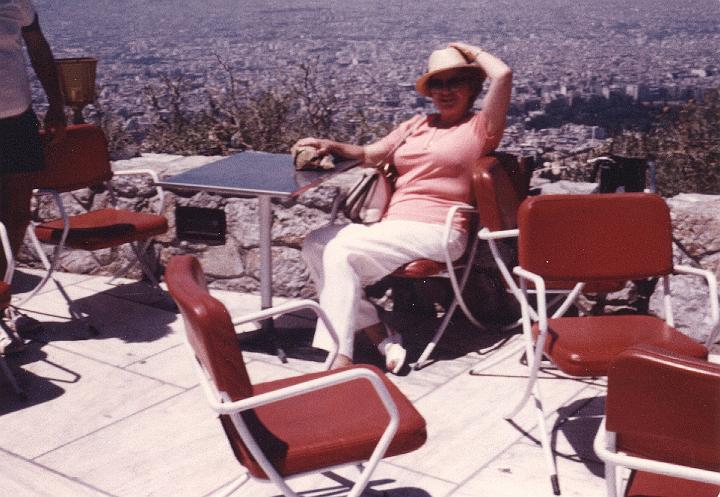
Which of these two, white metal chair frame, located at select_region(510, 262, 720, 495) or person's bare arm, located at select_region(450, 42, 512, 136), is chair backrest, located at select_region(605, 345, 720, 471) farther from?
person's bare arm, located at select_region(450, 42, 512, 136)

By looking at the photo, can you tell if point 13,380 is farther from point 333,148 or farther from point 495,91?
point 495,91

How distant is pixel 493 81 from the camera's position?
3.68 metres

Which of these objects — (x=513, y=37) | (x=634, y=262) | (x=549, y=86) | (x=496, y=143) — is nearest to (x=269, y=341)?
(x=496, y=143)

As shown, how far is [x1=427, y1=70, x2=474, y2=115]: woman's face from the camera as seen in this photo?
12.7 feet

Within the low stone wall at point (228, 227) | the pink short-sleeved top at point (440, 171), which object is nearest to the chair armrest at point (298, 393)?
the pink short-sleeved top at point (440, 171)

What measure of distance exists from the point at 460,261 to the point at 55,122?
2.18 m

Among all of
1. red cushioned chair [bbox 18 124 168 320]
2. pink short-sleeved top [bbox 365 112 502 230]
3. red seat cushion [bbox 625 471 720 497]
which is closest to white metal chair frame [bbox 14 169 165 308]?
Result: red cushioned chair [bbox 18 124 168 320]

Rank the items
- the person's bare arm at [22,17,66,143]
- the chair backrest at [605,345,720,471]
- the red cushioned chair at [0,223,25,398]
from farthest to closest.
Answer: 1. the person's bare arm at [22,17,66,143]
2. the red cushioned chair at [0,223,25,398]
3. the chair backrest at [605,345,720,471]

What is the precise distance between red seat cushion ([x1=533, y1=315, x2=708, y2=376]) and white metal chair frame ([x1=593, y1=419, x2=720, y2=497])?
965 mm

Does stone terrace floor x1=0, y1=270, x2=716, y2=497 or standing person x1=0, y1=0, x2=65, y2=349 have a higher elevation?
standing person x1=0, y1=0, x2=65, y2=349

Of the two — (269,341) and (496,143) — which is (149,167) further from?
(496,143)

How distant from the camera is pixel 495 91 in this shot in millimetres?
3686

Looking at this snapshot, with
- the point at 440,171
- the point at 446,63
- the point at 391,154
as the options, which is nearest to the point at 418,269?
the point at 440,171

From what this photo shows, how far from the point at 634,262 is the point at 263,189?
58.4 inches
